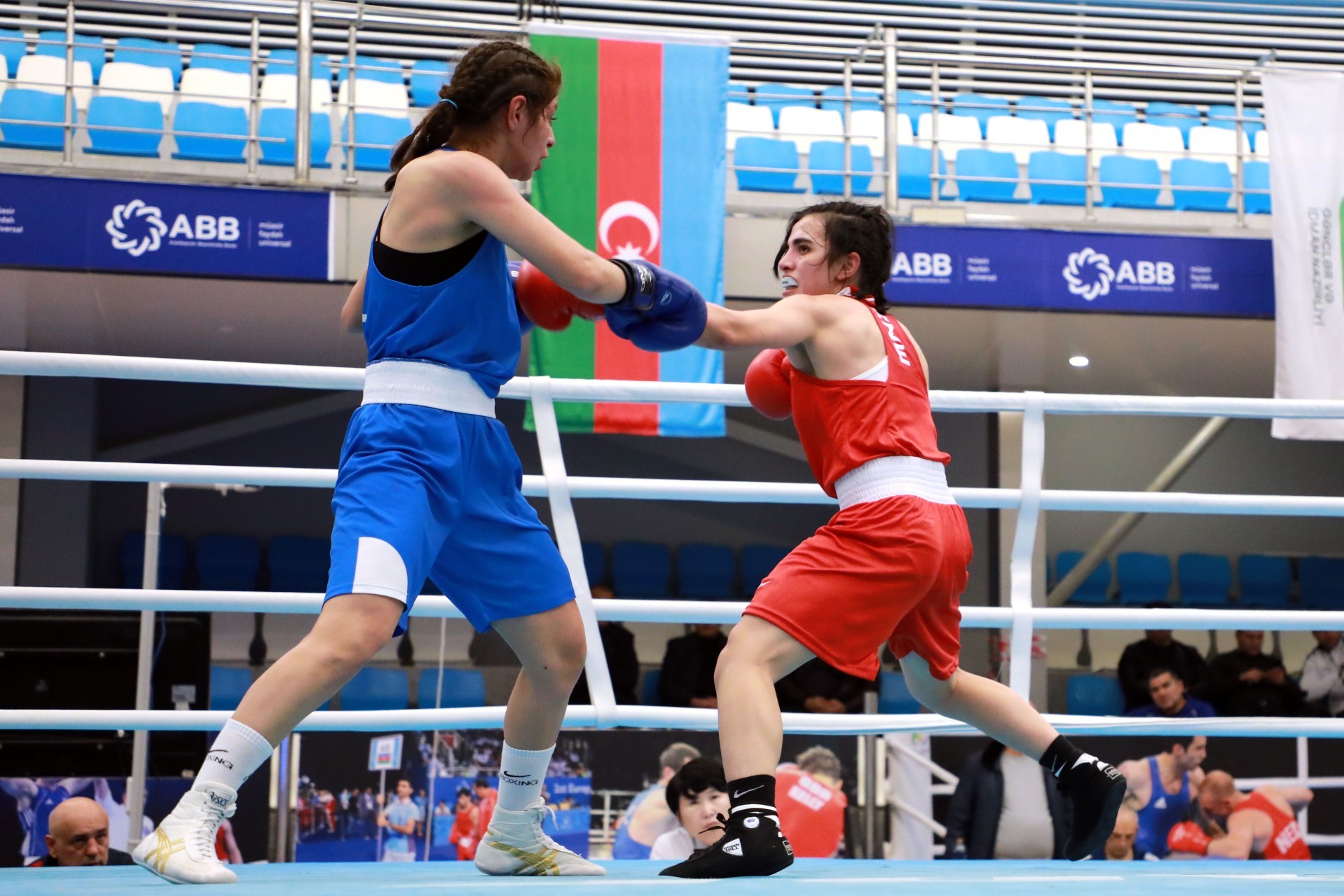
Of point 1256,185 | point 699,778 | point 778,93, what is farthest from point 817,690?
point 1256,185

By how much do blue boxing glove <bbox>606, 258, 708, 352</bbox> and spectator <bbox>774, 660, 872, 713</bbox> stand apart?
5026 mm

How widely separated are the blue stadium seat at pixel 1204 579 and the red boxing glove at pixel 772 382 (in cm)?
820

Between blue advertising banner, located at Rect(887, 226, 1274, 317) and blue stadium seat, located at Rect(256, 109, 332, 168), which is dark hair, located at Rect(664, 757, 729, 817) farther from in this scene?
blue stadium seat, located at Rect(256, 109, 332, 168)

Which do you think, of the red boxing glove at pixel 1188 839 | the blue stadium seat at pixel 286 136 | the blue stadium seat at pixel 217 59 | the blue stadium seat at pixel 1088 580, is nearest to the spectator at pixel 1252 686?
the red boxing glove at pixel 1188 839

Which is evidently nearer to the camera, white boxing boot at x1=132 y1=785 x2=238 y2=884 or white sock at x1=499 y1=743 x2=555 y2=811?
white boxing boot at x1=132 y1=785 x2=238 y2=884

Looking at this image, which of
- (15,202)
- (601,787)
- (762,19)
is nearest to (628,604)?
(601,787)

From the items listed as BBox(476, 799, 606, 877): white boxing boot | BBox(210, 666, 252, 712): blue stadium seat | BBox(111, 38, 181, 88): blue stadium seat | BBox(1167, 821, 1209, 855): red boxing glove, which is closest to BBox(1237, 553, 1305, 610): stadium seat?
BBox(1167, 821, 1209, 855): red boxing glove

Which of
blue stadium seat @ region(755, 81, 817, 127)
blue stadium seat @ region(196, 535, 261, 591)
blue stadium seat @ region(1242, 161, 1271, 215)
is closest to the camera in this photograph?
blue stadium seat @ region(1242, 161, 1271, 215)

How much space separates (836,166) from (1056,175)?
53.1 inches

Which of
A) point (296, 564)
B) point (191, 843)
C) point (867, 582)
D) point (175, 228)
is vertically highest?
point (175, 228)

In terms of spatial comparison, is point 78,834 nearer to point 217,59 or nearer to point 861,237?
point 861,237

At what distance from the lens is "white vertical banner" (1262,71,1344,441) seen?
6180mm

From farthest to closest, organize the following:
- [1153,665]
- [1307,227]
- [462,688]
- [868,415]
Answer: [462,688]
[1153,665]
[1307,227]
[868,415]

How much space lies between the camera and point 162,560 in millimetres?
8961
